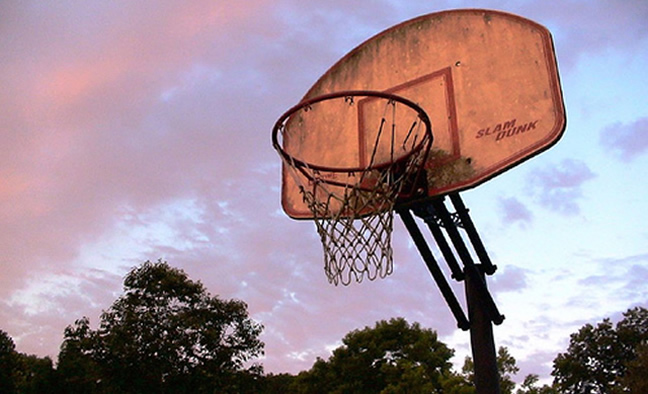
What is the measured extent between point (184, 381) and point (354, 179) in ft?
40.5

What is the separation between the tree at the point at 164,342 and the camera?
50.3ft

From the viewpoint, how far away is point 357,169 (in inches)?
202

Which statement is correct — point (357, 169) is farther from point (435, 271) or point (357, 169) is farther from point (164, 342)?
point (164, 342)

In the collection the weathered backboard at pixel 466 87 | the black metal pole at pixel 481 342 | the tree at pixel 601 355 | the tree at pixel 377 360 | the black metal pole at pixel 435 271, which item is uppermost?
the tree at pixel 601 355

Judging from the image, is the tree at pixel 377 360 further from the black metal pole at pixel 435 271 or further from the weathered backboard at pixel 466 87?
the weathered backboard at pixel 466 87

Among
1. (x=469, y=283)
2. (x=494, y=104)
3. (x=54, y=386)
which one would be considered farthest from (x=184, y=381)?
(x=494, y=104)

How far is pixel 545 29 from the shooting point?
187 inches

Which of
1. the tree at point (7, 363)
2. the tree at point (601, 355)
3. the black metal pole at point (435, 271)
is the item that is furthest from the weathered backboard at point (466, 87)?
the tree at point (601, 355)

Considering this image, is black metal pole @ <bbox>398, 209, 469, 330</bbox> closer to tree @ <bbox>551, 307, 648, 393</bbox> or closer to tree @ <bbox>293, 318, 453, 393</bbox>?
tree @ <bbox>293, 318, 453, 393</bbox>

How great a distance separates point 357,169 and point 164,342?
12.4 metres

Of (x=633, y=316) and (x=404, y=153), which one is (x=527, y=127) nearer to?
(x=404, y=153)

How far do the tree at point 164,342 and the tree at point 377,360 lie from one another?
6.05 metres

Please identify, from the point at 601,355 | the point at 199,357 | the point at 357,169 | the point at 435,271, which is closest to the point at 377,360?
the point at 199,357

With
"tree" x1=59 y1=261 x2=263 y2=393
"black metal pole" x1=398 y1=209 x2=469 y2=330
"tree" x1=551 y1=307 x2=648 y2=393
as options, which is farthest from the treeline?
"black metal pole" x1=398 y1=209 x2=469 y2=330
